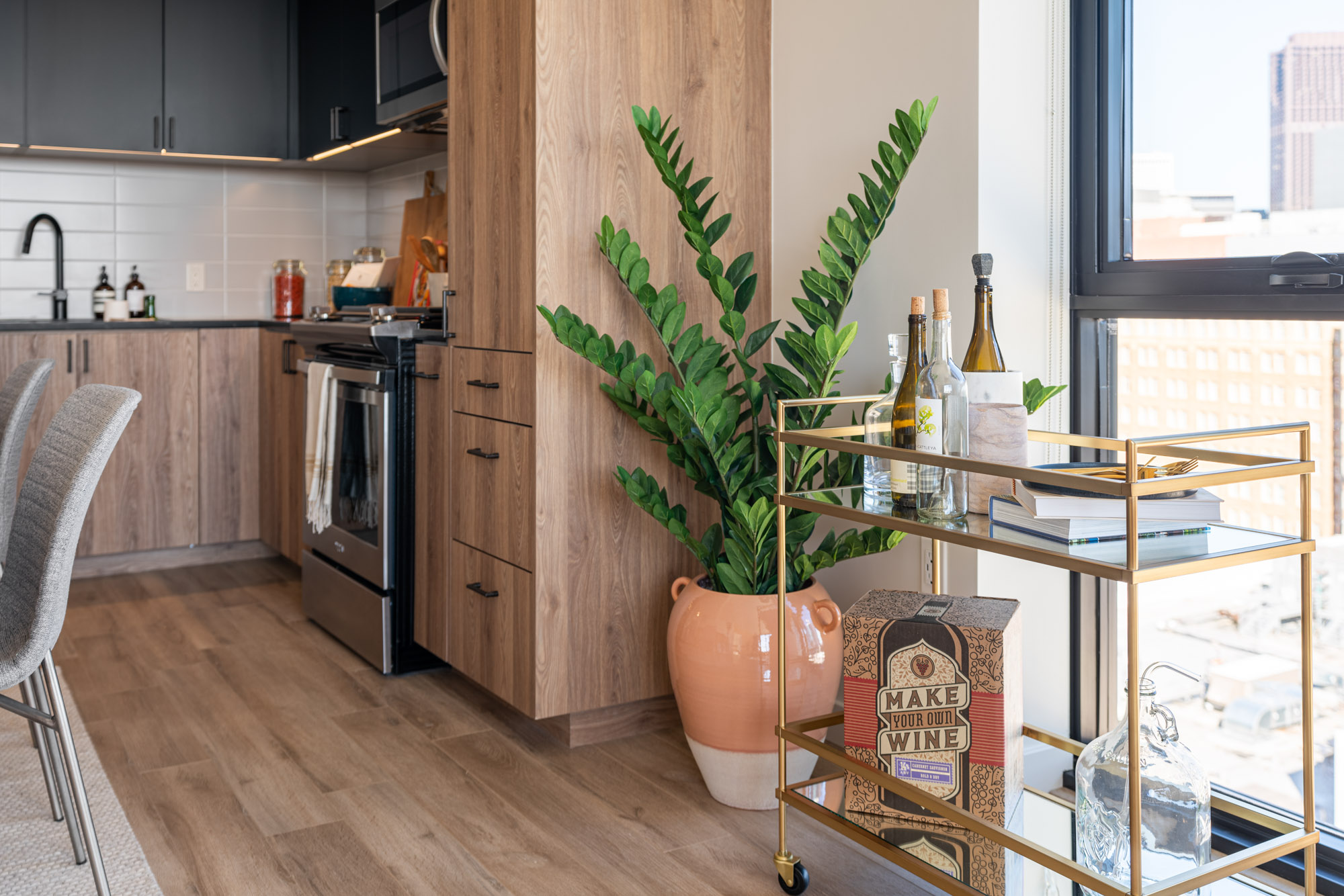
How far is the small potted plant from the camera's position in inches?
83.9

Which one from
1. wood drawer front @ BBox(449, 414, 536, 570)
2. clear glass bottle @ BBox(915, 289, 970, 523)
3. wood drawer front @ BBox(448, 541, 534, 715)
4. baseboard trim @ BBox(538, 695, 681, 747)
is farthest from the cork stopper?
baseboard trim @ BBox(538, 695, 681, 747)

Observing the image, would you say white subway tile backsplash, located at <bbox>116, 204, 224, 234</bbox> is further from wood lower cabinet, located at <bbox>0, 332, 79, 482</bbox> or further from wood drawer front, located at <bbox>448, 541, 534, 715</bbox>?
wood drawer front, located at <bbox>448, 541, 534, 715</bbox>

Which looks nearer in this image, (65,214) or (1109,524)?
(1109,524)

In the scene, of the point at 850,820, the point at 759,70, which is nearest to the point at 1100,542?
the point at 850,820

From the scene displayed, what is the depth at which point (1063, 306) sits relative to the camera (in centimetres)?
216

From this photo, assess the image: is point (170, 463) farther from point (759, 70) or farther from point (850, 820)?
point (850, 820)

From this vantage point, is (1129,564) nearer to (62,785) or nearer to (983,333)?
(983,333)

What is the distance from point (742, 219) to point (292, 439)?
6.84 feet

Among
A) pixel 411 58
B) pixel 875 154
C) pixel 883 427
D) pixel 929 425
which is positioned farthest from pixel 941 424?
pixel 411 58

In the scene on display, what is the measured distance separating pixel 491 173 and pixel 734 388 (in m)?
0.78

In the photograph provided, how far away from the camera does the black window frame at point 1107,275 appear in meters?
1.91

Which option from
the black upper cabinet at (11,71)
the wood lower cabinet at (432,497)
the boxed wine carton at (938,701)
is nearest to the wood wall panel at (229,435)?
the black upper cabinet at (11,71)

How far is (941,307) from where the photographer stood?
5.50 feet

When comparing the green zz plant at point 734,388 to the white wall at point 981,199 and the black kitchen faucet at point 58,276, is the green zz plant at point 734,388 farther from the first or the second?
the black kitchen faucet at point 58,276
